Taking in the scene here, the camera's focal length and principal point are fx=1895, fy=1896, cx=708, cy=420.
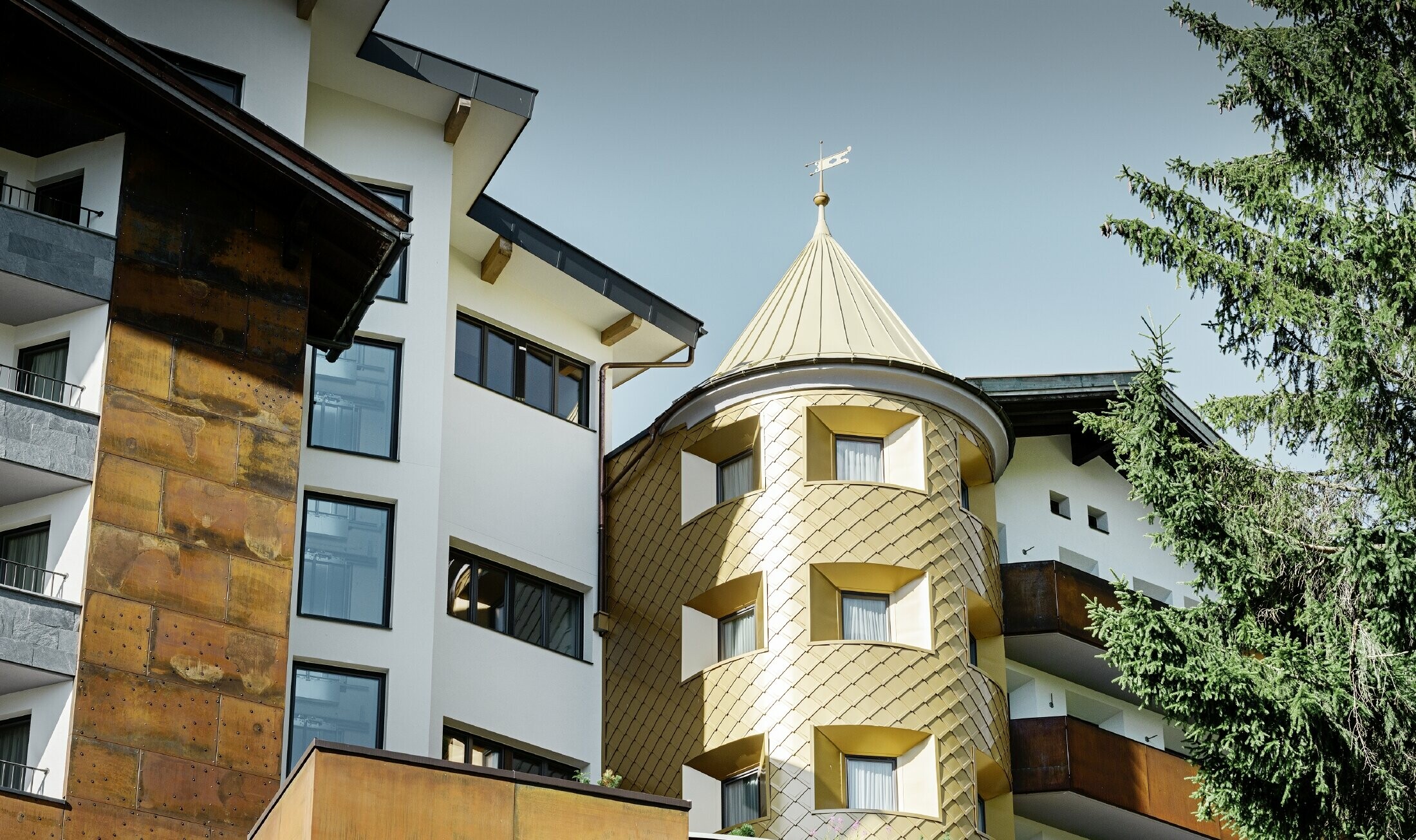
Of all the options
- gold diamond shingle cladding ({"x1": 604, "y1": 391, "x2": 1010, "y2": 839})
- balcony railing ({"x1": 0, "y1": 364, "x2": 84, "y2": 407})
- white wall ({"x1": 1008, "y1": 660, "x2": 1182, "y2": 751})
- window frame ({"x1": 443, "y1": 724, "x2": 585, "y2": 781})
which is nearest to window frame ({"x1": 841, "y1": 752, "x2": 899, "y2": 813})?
gold diamond shingle cladding ({"x1": 604, "y1": 391, "x2": 1010, "y2": 839})

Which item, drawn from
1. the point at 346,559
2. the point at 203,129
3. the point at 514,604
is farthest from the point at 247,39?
the point at 514,604

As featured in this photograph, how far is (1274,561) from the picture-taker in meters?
21.6

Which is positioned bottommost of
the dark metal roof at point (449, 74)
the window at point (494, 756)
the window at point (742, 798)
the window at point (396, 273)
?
the window at point (742, 798)

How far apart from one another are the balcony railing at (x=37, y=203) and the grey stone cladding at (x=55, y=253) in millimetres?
814

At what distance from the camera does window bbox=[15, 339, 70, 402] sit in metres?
23.0

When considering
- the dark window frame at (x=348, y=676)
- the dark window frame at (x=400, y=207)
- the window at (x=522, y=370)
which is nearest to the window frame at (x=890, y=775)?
the dark window frame at (x=348, y=676)

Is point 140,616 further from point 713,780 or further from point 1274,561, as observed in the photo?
point 1274,561

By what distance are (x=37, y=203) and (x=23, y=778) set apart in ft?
24.8

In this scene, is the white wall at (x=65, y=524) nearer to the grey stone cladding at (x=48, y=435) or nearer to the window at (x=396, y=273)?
the grey stone cladding at (x=48, y=435)

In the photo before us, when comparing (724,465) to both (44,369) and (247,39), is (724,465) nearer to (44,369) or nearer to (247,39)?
(247,39)

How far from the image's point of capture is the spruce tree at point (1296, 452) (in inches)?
808

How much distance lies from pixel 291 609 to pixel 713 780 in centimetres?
734

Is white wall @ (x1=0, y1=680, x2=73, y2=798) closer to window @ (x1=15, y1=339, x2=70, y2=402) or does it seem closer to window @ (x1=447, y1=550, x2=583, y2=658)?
window @ (x1=15, y1=339, x2=70, y2=402)

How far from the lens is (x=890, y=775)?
2825 cm
